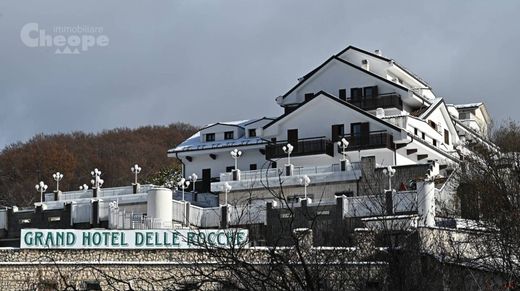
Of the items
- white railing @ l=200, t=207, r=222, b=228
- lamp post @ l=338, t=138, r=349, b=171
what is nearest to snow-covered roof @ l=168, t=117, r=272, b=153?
lamp post @ l=338, t=138, r=349, b=171

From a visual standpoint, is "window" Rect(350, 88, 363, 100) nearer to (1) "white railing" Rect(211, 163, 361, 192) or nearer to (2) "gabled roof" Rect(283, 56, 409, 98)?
(2) "gabled roof" Rect(283, 56, 409, 98)

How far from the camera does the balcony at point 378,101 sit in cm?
6200

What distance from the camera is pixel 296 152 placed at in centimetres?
6022

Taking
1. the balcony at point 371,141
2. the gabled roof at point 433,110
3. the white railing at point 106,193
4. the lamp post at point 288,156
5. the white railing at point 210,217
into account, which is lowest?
the white railing at point 210,217

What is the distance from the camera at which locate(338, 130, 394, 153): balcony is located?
5781 centimetres

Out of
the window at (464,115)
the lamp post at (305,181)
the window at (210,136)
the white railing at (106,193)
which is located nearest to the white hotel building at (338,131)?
the window at (210,136)

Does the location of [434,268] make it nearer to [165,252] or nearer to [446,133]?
[165,252]

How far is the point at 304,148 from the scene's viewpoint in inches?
2371

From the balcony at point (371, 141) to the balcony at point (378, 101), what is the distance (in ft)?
13.0

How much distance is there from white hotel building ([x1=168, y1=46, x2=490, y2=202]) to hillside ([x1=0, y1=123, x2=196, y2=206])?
24.7 m

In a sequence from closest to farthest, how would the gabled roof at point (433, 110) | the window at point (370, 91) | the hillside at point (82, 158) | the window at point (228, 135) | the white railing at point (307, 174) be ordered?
the white railing at point (307, 174) → the gabled roof at point (433, 110) → the window at point (370, 91) → the window at point (228, 135) → the hillside at point (82, 158)

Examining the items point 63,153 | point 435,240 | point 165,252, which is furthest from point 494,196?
point 63,153

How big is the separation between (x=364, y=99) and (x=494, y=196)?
25.1 m

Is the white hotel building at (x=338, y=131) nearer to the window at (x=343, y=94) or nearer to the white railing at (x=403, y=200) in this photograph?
the window at (x=343, y=94)
